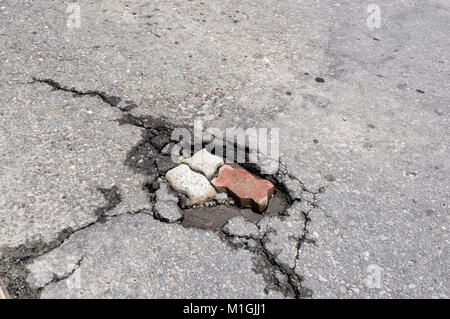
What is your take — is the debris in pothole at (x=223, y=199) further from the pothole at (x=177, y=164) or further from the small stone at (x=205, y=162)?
the small stone at (x=205, y=162)

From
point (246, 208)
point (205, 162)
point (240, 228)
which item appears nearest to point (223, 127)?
point (205, 162)

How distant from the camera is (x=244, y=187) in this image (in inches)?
101

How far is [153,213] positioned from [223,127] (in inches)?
36.6

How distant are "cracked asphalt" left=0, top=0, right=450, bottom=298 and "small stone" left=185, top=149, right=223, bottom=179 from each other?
21 centimetres

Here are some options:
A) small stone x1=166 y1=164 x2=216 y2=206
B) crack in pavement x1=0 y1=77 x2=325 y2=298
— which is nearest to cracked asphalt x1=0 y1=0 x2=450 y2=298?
crack in pavement x1=0 y1=77 x2=325 y2=298

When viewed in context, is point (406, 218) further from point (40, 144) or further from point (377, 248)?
point (40, 144)

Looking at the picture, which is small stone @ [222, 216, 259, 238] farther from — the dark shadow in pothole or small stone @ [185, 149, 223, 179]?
small stone @ [185, 149, 223, 179]

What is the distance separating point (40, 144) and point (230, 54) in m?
1.94

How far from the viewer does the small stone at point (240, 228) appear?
93.1 inches

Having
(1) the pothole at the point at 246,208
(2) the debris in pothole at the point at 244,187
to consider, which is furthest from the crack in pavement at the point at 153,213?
(2) the debris in pothole at the point at 244,187

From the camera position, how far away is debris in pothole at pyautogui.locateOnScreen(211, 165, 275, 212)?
98.5 inches

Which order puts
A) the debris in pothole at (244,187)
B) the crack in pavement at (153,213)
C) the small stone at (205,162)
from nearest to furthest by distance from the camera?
the crack in pavement at (153,213), the debris in pothole at (244,187), the small stone at (205,162)

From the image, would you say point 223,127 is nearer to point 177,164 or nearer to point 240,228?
point 177,164

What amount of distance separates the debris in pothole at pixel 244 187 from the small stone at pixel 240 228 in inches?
4.9
